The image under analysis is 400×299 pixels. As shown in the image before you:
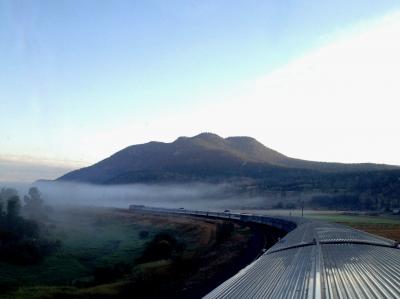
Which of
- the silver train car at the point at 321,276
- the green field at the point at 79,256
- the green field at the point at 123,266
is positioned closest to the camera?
the silver train car at the point at 321,276

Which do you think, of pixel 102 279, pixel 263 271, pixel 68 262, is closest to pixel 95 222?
pixel 68 262

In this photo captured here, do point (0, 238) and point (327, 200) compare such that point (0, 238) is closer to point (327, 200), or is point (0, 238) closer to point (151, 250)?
point (151, 250)

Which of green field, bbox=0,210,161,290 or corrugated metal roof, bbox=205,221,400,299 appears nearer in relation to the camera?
corrugated metal roof, bbox=205,221,400,299

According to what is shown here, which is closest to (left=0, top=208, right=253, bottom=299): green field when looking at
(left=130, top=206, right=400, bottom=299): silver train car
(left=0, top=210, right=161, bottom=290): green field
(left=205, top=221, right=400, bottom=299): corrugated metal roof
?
(left=0, top=210, right=161, bottom=290): green field

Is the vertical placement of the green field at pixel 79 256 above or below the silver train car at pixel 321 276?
below

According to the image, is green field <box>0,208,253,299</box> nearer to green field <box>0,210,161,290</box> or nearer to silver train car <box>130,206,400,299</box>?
green field <box>0,210,161,290</box>

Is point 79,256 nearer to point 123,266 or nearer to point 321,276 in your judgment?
point 123,266

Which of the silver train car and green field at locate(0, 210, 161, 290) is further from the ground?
the silver train car

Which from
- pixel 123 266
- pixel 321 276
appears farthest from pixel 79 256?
pixel 321 276

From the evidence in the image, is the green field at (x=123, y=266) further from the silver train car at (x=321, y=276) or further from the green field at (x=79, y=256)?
the silver train car at (x=321, y=276)

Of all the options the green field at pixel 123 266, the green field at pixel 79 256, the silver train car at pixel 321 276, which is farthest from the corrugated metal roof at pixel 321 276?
the green field at pixel 79 256

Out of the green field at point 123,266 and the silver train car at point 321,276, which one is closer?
the silver train car at point 321,276
